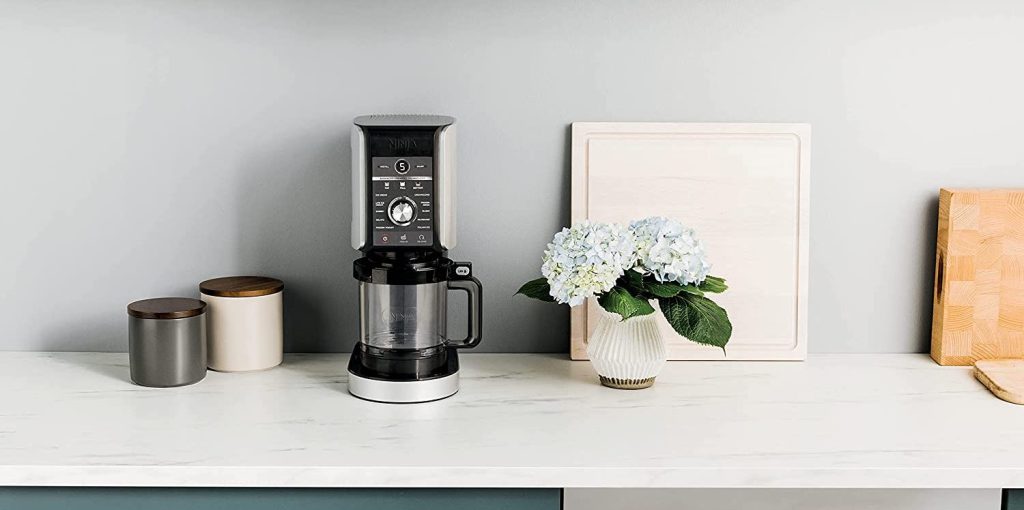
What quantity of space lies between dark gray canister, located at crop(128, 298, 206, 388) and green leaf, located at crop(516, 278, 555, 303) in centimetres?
52

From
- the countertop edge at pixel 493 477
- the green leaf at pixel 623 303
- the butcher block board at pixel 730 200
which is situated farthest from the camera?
the butcher block board at pixel 730 200

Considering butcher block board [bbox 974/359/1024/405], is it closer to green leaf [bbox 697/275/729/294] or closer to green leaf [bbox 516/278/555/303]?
green leaf [bbox 697/275/729/294]

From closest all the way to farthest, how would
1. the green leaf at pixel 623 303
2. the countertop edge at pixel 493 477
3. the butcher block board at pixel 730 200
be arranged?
the countertop edge at pixel 493 477 < the green leaf at pixel 623 303 < the butcher block board at pixel 730 200

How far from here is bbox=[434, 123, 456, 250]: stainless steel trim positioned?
1581mm

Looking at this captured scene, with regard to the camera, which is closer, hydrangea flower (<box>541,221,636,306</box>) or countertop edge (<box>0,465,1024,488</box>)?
countertop edge (<box>0,465,1024,488</box>)

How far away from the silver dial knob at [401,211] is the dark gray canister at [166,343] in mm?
358

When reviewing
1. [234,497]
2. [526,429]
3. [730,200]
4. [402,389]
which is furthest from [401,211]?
[730,200]

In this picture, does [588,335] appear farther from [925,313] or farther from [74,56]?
[74,56]

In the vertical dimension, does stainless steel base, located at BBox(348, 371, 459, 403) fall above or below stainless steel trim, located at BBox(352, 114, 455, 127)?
below

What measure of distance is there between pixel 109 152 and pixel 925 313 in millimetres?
1474

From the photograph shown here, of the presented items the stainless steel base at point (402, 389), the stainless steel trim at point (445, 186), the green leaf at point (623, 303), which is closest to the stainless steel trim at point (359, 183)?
the stainless steel trim at point (445, 186)

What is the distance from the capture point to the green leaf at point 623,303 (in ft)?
5.13

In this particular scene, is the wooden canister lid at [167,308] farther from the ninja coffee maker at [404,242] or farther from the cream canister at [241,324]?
the ninja coffee maker at [404,242]

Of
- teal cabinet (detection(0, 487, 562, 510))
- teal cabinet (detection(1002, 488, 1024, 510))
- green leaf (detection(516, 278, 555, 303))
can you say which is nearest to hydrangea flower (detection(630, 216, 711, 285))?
green leaf (detection(516, 278, 555, 303))
